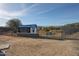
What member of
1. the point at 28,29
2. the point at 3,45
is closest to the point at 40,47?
the point at 28,29

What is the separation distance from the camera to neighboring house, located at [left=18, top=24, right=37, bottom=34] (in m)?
1.43

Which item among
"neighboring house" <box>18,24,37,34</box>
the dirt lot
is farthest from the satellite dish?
"neighboring house" <box>18,24,37,34</box>

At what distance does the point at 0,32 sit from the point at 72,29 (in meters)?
0.66

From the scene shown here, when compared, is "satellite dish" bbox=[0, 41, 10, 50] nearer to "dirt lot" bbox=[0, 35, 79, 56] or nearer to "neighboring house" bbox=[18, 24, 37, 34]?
"dirt lot" bbox=[0, 35, 79, 56]

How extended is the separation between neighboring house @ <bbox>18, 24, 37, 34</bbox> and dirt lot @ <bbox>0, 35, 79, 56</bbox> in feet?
0.21

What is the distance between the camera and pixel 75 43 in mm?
1430

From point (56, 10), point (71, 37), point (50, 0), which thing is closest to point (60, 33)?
point (71, 37)

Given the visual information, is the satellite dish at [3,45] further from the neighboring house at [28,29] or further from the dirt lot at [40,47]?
the neighboring house at [28,29]

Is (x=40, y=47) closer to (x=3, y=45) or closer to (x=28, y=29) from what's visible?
(x=28, y=29)

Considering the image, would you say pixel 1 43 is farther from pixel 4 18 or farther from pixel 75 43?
pixel 75 43

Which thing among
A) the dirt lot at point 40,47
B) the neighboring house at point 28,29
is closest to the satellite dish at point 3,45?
the dirt lot at point 40,47

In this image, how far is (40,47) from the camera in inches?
56.6

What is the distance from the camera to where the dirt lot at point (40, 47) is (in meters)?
1.42

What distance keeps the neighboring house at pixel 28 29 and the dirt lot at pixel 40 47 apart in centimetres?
6
